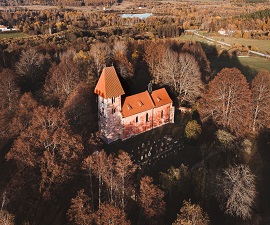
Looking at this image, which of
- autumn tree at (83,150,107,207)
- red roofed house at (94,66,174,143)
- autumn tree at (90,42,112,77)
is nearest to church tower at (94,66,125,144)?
red roofed house at (94,66,174,143)

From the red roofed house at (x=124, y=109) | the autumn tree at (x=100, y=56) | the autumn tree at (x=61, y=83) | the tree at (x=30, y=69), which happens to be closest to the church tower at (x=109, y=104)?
the red roofed house at (x=124, y=109)

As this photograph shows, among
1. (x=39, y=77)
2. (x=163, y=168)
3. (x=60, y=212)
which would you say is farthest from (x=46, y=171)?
(x=39, y=77)

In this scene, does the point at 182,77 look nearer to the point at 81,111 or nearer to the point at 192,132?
the point at 192,132

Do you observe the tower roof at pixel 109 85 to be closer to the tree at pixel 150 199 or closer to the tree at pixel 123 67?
the tree at pixel 150 199

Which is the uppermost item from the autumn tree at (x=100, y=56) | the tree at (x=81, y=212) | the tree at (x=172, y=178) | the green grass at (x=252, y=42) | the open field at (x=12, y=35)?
the open field at (x=12, y=35)

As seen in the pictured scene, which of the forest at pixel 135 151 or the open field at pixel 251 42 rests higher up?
the open field at pixel 251 42

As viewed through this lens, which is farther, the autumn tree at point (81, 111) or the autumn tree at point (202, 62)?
the autumn tree at point (202, 62)

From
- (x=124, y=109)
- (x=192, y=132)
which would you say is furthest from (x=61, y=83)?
(x=192, y=132)
